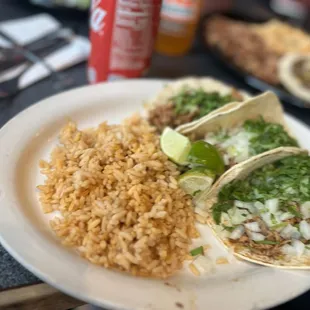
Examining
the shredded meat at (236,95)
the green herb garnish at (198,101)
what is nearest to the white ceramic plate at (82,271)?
the green herb garnish at (198,101)

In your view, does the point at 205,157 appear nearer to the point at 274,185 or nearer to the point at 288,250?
the point at 274,185

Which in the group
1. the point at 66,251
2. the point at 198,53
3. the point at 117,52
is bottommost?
the point at 198,53

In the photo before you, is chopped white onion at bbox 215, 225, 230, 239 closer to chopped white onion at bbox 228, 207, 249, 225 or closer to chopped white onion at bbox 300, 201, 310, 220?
chopped white onion at bbox 228, 207, 249, 225

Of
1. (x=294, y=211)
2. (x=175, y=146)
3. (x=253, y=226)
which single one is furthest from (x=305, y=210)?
(x=175, y=146)

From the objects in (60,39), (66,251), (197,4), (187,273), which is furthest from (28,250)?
(197,4)

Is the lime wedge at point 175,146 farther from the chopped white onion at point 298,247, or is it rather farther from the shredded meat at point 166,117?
the chopped white onion at point 298,247

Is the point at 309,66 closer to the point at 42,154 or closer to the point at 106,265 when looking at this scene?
the point at 42,154

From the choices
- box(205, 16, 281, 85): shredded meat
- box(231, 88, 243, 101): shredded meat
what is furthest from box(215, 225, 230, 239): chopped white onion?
box(205, 16, 281, 85): shredded meat
